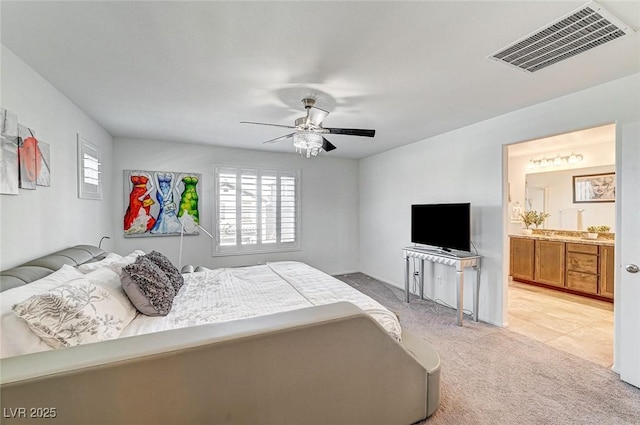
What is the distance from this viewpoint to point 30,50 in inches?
72.1

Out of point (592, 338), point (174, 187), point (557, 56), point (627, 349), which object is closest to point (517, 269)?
point (592, 338)

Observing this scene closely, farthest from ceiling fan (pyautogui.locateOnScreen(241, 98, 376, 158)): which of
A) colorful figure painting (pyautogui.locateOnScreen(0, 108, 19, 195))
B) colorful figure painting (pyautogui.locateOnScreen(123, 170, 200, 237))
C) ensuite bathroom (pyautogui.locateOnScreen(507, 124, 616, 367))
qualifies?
colorful figure painting (pyautogui.locateOnScreen(123, 170, 200, 237))

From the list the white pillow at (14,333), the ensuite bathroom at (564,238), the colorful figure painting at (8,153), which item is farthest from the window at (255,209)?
the ensuite bathroom at (564,238)

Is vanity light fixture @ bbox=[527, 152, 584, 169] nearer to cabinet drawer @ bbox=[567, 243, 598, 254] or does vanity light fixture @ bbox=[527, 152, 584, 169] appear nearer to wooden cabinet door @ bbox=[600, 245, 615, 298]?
cabinet drawer @ bbox=[567, 243, 598, 254]

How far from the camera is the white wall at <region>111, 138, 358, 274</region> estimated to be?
13.6ft

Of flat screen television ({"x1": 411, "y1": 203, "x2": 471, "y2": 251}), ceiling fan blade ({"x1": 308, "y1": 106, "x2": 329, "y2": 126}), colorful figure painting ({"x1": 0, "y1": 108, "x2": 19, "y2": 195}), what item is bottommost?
flat screen television ({"x1": 411, "y1": 203, "x2": 471, "y2": 251})

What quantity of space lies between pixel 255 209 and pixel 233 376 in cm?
391

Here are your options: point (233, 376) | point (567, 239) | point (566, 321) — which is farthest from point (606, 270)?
point (233, 376)

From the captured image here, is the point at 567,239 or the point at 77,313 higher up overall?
the point at 567,239

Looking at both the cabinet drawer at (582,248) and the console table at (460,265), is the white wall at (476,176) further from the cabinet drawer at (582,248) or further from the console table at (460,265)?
the cabinet drawer at (582,248)

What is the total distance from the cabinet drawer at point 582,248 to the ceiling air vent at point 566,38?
3623 millimetres

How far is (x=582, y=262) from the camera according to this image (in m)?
4.27

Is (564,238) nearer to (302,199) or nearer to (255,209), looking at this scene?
(302,199)

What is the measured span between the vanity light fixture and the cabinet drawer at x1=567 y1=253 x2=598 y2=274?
5.76 feet
